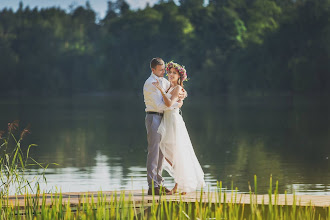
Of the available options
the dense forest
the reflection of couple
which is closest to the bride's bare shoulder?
the reflection of couple

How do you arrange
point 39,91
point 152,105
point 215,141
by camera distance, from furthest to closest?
point 39,91, point 215,141, point 152,105

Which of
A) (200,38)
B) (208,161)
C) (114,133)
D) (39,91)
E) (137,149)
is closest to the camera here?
(208,161)

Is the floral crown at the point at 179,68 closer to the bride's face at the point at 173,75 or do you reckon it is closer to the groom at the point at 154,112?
the bride's face at the point at 173,75

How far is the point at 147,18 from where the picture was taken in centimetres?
8038

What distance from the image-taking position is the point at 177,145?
7570 mm

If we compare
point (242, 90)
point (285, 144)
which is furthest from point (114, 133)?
point (242, 90)

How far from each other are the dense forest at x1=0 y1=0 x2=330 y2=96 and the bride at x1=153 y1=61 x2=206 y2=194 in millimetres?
47921

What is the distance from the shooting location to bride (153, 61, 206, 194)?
7434 millimetres

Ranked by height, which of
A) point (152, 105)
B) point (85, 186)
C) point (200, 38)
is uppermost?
point (200, 38)

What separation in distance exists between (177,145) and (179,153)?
87mm

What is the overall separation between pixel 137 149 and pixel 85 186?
680 centimetres

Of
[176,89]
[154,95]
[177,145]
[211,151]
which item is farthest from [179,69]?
[211,151]

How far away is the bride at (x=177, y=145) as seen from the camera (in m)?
7.43

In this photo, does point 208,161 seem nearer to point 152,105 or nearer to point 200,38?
point 152,105
